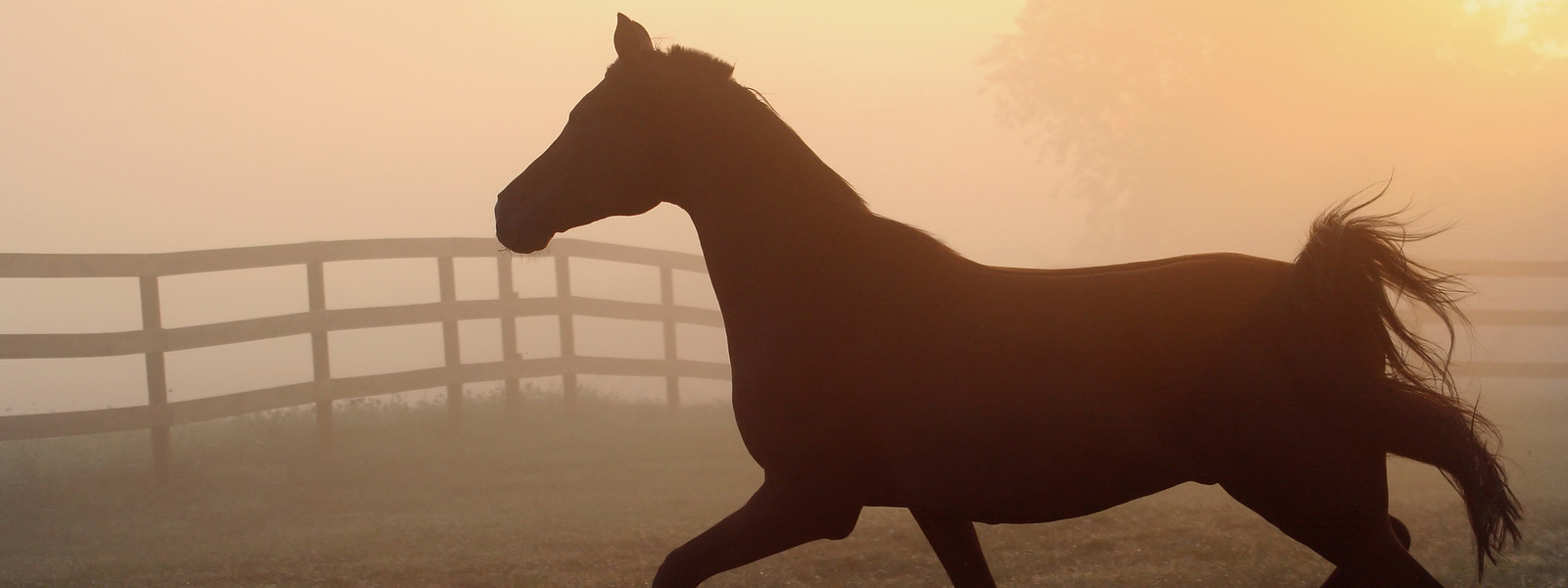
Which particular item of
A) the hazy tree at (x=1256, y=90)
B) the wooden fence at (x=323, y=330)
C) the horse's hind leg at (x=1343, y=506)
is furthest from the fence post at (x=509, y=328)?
the hazy tree at (x=1256, y=90)

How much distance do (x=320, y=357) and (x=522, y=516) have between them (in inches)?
114

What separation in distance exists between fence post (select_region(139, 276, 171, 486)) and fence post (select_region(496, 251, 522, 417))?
8.80 feet

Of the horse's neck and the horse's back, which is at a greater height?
the horse's neck

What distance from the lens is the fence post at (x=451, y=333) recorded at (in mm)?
8977

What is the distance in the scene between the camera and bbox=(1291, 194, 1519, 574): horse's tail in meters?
2.47

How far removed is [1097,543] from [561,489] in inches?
164

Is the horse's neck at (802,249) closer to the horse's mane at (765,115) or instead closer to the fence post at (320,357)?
the horse's mane at (765,115)

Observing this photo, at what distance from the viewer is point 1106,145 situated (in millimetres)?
15141

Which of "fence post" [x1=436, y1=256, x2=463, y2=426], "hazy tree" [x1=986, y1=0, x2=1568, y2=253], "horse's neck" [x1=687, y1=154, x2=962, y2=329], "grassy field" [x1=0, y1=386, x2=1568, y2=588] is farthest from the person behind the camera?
"hazy tree" [x1=986, y1=0, x2=1568, y2=253]

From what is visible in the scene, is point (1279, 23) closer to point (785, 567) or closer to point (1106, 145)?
point (1106, 145)

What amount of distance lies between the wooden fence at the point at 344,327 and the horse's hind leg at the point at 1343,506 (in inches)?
184

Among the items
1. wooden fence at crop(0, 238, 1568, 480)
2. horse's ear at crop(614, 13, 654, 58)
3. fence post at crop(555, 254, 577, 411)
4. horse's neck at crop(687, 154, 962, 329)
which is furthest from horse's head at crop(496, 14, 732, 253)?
fence post at crop(555, 254, 577, 411)

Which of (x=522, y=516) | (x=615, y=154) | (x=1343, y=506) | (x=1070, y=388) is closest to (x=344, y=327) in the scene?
(x=522, y=516)

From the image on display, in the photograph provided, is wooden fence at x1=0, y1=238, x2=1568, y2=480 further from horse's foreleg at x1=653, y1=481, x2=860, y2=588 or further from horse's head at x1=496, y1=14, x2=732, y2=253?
horse's foreleg at x1=653, y1=481, x2=860, y2=588
